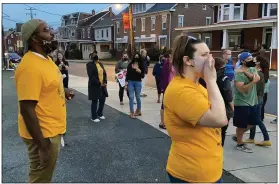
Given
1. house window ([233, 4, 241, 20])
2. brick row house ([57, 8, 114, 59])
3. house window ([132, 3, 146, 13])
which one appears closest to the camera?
house window ([233, 4, 241, 20])

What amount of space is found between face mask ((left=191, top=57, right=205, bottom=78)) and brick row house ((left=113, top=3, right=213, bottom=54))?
35.2 m

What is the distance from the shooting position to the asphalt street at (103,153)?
146 inches

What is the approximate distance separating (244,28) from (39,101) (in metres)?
26.7

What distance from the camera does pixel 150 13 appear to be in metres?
40.4

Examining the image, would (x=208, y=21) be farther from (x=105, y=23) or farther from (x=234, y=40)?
(x=105, y=23)

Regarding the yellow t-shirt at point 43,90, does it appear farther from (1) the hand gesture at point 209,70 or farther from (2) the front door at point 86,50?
(2) the front door at point 86,50

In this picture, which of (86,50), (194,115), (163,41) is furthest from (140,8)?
(194,115)

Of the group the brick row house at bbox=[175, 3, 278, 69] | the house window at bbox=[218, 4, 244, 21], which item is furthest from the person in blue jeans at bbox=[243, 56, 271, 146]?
the house window at bbox=[218, 4, 244, 21]

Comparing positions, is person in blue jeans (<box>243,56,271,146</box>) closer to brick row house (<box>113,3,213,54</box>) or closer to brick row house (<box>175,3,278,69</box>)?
brick row house (<box>175,3,278,69</box>)

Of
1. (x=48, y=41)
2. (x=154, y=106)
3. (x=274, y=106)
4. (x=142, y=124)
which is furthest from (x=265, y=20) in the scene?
(x=48, y=41)

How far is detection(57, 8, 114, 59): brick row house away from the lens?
57625 millimetres

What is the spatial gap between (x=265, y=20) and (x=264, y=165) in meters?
22.3

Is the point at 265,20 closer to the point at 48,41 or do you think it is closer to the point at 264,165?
the point at 264,165

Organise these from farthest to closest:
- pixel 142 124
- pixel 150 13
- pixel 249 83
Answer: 1. pixel 150 13
2. pixel 142 124
3. pixel 249 83
